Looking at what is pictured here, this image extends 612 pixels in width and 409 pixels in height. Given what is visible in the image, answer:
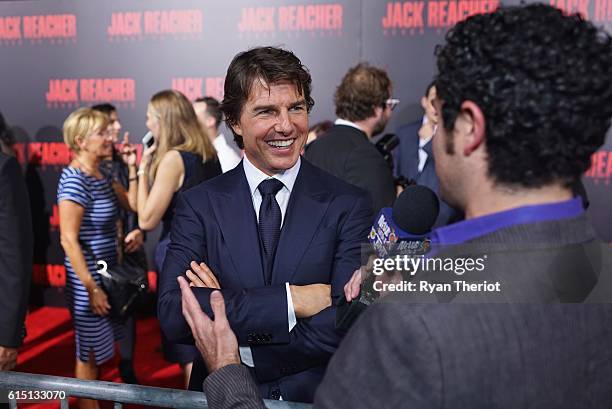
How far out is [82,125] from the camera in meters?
3.92

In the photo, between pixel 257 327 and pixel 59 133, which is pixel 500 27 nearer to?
pixel 257 327

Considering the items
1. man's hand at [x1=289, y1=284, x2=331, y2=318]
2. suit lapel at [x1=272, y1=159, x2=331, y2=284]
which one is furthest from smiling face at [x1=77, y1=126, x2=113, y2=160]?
man's hand at [x1=289, y1=284, x2=331, y2=318]

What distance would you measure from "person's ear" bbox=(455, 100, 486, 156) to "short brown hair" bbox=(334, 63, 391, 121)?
2932 mm

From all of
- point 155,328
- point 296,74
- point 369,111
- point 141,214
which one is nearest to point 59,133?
point 155,328

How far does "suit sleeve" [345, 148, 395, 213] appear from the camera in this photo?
3467 millimetres

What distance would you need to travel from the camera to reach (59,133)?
20.5ft

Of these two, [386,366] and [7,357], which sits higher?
[386,366]

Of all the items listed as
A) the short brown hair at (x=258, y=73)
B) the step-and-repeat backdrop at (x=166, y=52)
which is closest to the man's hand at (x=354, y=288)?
the short brown hair at (x=258, y=73)

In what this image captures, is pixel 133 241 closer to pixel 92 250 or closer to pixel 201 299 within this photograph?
pixel 92 250

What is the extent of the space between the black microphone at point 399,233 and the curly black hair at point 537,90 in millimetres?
440

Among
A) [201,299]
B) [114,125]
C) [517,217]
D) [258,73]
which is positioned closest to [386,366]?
[517,217]

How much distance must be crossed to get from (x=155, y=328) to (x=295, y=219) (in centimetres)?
428

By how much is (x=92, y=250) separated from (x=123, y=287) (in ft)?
0.94

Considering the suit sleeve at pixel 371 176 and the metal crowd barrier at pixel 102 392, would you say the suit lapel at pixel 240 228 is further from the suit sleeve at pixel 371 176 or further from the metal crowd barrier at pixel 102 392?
the suit sleeve at pixel 371 176
